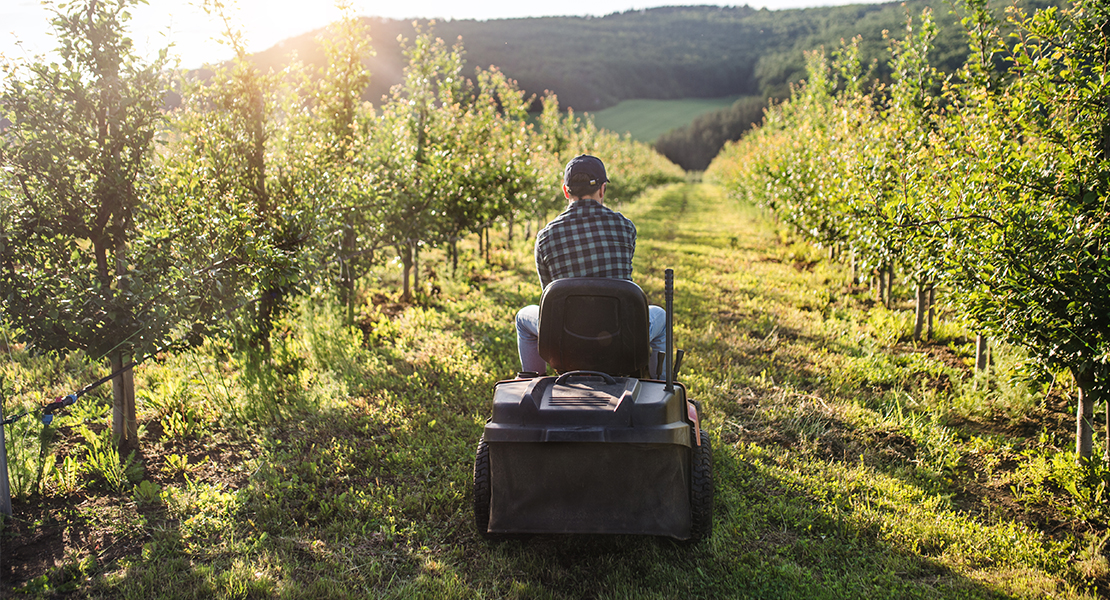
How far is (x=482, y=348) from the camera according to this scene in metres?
6.42

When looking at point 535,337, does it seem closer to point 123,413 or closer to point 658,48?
point 123,413

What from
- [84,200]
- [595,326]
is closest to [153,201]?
[84,200]

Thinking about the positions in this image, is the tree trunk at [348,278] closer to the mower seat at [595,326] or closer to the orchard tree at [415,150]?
the orchard tree at [415,150]

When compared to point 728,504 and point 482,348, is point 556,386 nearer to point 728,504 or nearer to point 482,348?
point 728,504

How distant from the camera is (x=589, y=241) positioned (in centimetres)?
360

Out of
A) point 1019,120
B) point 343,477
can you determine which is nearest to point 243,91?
point 343,477

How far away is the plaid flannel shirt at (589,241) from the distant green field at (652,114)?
78271 mm

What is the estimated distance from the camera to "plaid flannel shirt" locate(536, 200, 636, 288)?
3.60 m

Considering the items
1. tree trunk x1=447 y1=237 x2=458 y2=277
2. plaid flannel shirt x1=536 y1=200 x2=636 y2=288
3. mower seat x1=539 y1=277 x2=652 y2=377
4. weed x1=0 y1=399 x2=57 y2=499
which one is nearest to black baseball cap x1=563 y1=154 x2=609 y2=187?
plaid flannel shirt x1=536 y1=200 x2=636 y2=288

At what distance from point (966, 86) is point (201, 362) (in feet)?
24.4

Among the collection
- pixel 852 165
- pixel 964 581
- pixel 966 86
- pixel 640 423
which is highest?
pixel 966 86

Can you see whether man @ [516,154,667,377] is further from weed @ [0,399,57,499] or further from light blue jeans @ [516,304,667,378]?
weed @ [0,399,57,499]

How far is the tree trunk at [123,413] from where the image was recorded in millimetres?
4219

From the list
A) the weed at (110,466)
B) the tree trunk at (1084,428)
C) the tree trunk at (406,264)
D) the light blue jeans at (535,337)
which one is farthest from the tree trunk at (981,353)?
the weed at (110,466)
